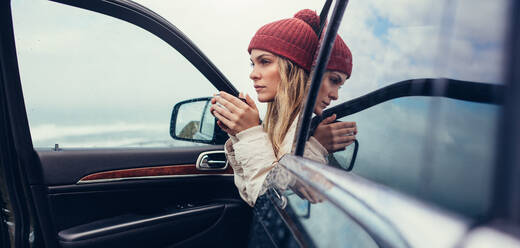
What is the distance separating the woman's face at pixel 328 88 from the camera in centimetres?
115

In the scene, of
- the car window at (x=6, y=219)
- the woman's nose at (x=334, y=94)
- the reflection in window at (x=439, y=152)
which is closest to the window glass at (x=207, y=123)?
the car window at (x=6, y=219)

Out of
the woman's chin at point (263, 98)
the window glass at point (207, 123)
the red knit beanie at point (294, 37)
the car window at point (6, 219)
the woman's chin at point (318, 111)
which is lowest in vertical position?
the car window at point (6, 219)

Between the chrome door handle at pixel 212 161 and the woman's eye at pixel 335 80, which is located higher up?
the woman's eye at pixel 335 80

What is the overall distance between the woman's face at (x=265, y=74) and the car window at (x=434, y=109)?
1.04 metres

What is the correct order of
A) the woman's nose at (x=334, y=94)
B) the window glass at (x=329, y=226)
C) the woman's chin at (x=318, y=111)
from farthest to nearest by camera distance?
1. the woman's chin at (x=318, y=111)
2. the woman's nose at (x=334, y=94)
3. the window glass at (x=329, y=226)

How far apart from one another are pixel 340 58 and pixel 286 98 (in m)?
0.76

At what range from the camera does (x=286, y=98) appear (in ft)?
6.33

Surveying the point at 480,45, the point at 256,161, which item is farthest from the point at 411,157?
the point at 256,161

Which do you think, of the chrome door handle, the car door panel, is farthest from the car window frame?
the chrome door handle

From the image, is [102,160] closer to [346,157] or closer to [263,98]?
[263,98]

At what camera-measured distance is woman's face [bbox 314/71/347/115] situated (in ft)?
3.78

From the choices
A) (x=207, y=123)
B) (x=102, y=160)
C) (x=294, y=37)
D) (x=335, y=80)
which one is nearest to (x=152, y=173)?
(x=102, y=160)

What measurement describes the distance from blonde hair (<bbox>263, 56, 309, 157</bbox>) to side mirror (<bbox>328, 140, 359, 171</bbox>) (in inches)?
34.1

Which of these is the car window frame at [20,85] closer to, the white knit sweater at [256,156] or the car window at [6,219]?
the car window at [6,219]
